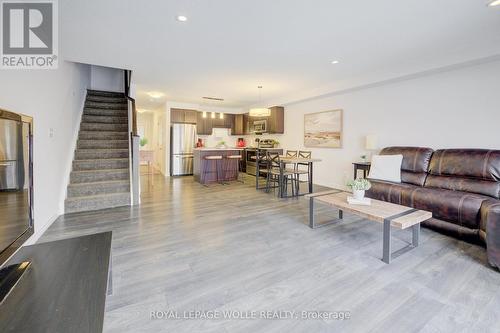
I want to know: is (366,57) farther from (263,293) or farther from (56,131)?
(56,131)

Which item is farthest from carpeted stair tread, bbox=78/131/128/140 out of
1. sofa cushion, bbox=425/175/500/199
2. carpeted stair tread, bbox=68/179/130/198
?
sofa cushion, bbox=425/175/500/199

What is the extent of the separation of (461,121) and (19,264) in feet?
17.6

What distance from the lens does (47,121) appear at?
121 inches

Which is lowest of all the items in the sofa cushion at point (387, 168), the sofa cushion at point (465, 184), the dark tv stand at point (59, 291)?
the dark tv stand at point (59, 291)

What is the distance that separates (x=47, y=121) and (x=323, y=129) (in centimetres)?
550

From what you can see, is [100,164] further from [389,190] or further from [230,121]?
[230,121]

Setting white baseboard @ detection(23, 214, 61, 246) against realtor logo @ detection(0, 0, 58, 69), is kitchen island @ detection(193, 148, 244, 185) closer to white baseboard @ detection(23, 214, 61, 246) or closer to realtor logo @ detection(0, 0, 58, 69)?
white baseboard @ detection(23, 214, 61, 246)

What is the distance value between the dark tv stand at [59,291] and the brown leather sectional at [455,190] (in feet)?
10.4

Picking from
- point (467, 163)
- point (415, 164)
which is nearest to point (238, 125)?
point (415, 164)

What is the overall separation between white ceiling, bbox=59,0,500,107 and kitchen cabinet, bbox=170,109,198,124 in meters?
2.97

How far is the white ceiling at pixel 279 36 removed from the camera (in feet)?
7.86

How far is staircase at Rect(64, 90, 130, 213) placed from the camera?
156 inches

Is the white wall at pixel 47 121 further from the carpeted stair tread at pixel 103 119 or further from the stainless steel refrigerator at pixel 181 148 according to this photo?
the stainless steel refrigerator at pixel 181 148

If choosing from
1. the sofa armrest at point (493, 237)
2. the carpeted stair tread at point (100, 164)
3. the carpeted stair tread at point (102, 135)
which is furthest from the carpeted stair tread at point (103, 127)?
the sofa armrest at point (493, 237)
